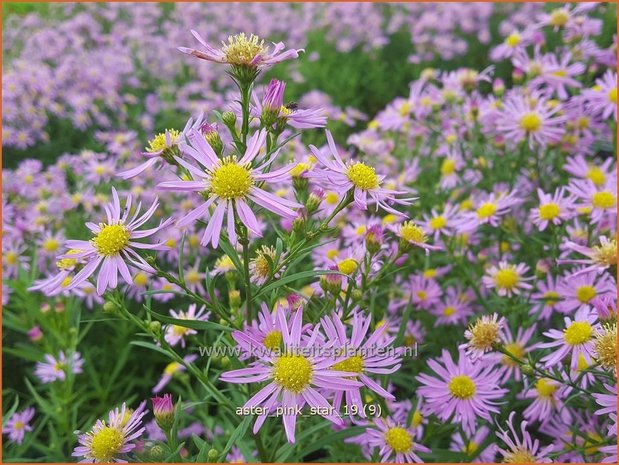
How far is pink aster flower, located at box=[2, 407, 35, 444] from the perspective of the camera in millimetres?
1938

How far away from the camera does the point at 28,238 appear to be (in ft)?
9.02

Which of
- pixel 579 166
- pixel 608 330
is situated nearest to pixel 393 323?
pixel 608 330

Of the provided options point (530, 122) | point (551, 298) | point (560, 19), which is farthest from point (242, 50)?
point (560, 19)

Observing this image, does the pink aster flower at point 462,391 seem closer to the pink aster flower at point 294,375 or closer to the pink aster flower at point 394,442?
the pink aster flower at point 394,442

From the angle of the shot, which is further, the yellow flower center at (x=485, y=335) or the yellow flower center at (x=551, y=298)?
the yellow flower center at (x=551, y=298)

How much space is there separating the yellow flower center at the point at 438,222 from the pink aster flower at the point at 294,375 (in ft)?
3.42

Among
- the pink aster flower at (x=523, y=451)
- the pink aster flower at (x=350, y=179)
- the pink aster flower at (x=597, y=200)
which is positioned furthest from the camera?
the pink aster flower at (x=597, y=200)

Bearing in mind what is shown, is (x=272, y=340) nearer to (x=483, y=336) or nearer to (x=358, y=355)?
(x=358, y=355)

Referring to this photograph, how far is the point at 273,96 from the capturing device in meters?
1.21

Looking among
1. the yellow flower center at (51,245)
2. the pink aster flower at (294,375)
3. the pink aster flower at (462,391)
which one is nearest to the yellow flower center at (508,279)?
the pink aster flower at (462,391)

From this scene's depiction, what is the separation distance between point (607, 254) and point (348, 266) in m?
0.75

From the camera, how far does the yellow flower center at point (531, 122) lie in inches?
90.7

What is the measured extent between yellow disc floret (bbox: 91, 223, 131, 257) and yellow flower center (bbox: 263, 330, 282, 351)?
0.36 meters

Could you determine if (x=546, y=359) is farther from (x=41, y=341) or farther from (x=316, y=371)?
(x=41, y=341)
